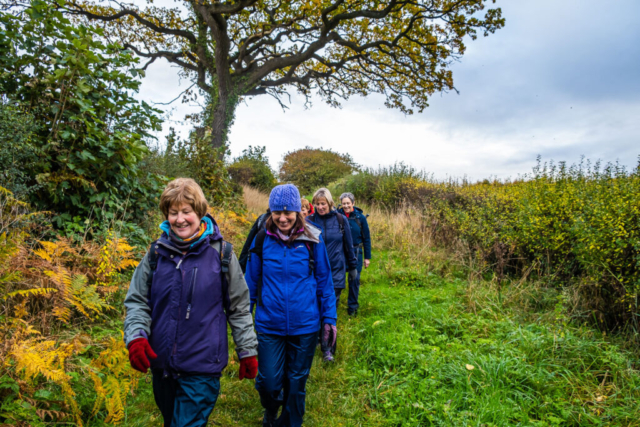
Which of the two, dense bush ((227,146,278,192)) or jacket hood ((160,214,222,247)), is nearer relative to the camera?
jacket hood ((160,214,222,247))

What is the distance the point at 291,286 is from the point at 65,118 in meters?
4.09

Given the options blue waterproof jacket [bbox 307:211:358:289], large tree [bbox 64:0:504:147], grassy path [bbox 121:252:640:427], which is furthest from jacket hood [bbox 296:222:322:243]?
large tree [bbox 64:0:504:147]

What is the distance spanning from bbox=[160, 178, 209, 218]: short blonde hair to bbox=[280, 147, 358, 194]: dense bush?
79.1 ft

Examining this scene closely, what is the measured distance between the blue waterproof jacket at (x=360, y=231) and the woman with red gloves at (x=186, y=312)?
428 cm

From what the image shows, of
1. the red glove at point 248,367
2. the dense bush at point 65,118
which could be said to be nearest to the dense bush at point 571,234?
the red glove at point 248,367

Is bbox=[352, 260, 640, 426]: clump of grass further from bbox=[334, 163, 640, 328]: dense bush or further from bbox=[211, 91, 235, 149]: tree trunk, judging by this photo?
bbox=[211, 91, 235, 149]: tree trunk

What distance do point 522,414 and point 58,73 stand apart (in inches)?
252

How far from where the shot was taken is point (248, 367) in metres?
2.24

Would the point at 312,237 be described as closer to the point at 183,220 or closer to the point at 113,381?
the point at 183,220

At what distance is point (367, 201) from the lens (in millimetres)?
15961

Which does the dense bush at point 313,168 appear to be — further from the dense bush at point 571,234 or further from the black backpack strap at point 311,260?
the black backpack strap at point 311,260

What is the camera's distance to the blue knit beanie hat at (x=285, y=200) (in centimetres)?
297

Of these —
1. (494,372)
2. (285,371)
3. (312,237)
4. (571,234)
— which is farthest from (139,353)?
(571,234)

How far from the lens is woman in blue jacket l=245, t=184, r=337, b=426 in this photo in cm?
285
